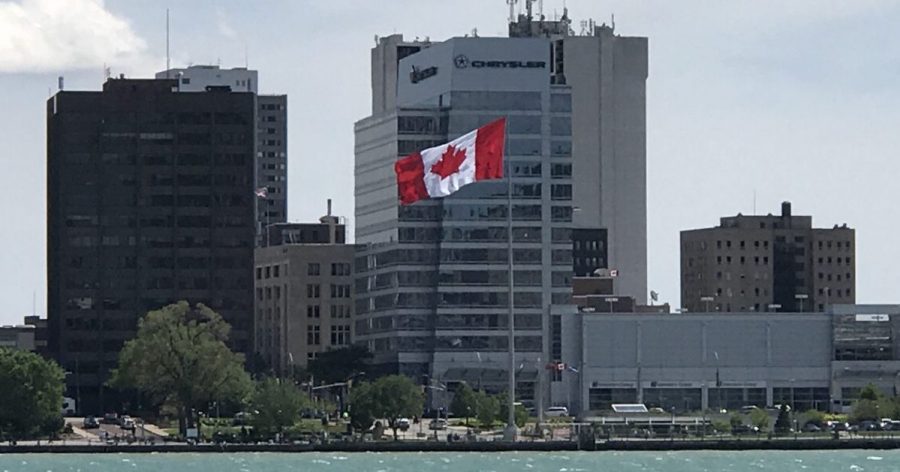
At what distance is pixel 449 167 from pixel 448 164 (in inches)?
9.6

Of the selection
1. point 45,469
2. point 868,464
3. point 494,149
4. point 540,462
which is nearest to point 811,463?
point 868,464

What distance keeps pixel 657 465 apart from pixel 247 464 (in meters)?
29.3

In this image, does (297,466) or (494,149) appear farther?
(297,466)

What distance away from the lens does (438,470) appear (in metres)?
184

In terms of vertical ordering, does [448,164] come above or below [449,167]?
above

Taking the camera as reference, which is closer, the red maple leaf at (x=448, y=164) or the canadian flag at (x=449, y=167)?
the canadian flag at (x=449, y=167)

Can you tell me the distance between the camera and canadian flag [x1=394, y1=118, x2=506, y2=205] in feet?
589

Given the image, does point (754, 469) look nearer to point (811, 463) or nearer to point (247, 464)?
point (811, 463)

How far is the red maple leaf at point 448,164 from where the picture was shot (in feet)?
590

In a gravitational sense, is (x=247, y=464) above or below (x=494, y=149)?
below

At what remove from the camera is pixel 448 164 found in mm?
180250

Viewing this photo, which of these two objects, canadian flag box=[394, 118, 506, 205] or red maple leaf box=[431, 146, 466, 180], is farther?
red maple leaf box=[431, 146, 466, 180]

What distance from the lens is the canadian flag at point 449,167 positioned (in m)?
180

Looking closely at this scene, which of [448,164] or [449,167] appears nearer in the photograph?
[449,167]
